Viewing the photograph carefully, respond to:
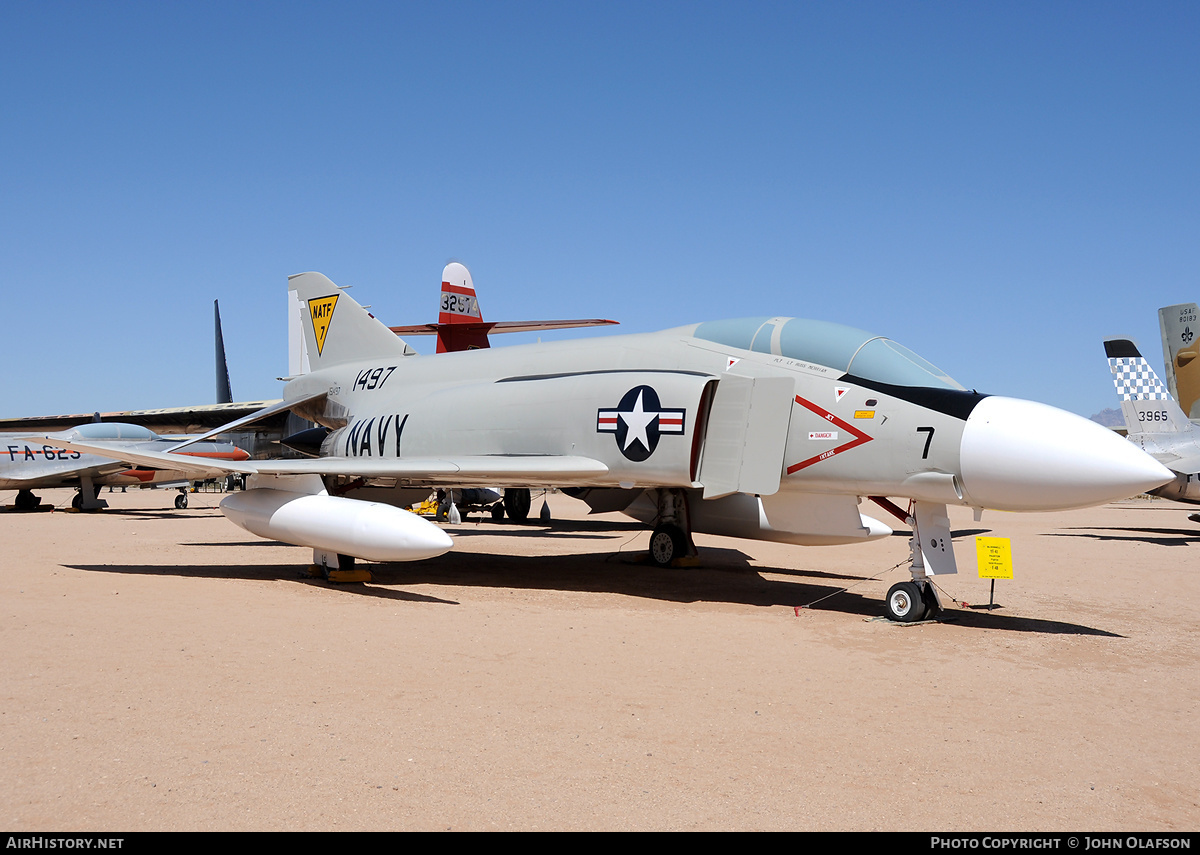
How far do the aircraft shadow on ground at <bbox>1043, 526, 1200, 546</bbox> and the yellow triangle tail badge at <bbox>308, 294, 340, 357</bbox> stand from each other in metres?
17.6

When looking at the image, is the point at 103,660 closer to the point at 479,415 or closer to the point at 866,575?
the point at 479,415

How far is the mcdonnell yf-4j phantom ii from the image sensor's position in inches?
310

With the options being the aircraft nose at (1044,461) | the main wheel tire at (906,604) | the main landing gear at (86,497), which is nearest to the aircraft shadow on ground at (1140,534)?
the main wheel tire at (906,604)

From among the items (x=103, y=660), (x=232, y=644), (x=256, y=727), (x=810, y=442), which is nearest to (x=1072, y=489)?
(x=810, y=442)

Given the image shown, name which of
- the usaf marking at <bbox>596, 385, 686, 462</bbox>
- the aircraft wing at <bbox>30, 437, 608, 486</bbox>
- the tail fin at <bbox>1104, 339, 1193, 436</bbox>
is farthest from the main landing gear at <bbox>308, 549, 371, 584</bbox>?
the tail fin at <bbox>1104, 339, 1193, 436</bbox>

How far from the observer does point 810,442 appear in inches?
356

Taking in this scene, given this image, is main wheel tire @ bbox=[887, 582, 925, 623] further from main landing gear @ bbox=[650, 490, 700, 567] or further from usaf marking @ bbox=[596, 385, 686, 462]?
main landing gear @ bbox=[650, 490, 700, 567]

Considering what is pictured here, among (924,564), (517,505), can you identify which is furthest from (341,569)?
(517,505)

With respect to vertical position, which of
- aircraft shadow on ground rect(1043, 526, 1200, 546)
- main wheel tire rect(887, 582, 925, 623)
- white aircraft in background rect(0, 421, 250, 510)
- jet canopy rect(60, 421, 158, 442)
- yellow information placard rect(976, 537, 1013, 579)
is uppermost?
jet canopy rect(60, 421, 158, 442)

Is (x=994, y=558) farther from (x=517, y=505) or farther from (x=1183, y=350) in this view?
(x=1183, y=350)

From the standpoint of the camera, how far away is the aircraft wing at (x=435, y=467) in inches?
400

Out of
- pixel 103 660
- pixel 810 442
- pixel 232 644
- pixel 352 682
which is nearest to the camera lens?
pixel 352 682

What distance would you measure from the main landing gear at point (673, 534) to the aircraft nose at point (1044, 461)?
18.2 ft
